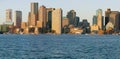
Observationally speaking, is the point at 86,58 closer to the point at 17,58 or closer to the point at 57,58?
the point at 57,58

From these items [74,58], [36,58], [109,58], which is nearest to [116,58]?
[109,58]

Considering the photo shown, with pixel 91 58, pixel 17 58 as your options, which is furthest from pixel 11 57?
pixel 91 58

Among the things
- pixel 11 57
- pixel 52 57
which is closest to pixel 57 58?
pixel 52 57

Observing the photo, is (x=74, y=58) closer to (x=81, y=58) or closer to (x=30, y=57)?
(x=81, y=58)

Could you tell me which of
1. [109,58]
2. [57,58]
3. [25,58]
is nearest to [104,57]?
[109,58]

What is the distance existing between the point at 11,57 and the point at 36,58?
514 centimetres

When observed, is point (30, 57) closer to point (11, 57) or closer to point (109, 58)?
point (11, 57)

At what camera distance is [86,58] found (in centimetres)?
9075

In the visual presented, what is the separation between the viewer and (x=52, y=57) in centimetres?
9150

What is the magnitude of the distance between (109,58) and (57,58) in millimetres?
9616

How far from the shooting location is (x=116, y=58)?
3536 inches

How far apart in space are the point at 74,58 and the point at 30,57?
8.22 m

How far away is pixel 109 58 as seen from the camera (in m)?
90.4

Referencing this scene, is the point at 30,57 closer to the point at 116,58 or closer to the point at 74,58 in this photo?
the point at 74,58
